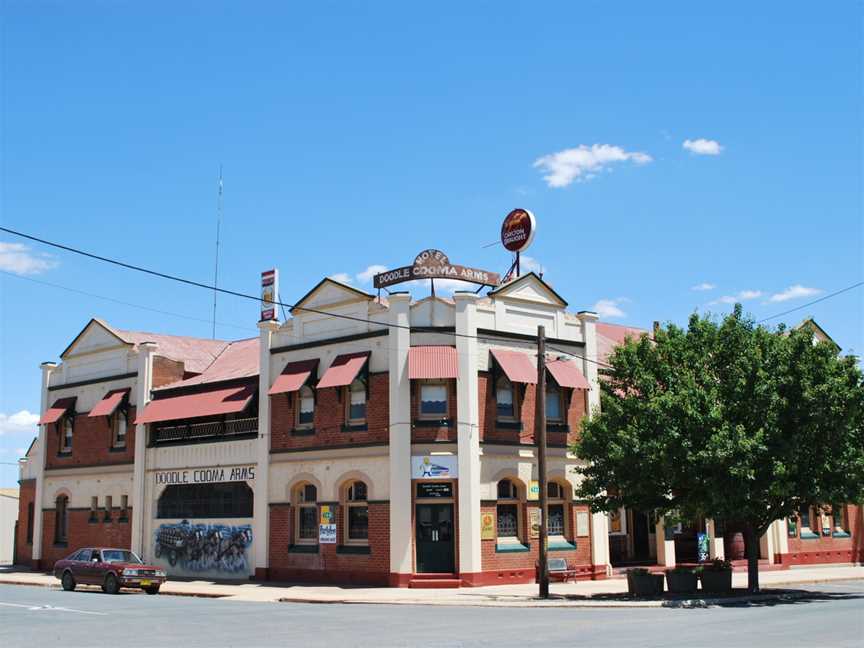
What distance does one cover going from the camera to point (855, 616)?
66.0ft

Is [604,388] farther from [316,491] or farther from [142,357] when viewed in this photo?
[142,357]

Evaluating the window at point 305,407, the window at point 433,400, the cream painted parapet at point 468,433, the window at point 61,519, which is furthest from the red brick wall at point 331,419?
the window at point 61,519

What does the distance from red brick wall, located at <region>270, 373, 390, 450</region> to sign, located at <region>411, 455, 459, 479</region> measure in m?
1.45

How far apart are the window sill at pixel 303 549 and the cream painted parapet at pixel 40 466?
17.5 meters

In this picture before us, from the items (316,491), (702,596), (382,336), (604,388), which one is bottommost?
(702,596)

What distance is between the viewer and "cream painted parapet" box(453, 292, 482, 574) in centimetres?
2981

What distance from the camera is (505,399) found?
32156 millimetres

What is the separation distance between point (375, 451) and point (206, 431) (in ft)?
32.2

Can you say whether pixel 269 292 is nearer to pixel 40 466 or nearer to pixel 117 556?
pixel 117 556

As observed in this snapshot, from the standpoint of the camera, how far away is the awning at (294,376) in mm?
33219

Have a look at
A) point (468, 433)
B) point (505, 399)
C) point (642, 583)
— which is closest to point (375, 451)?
point (468, 433)

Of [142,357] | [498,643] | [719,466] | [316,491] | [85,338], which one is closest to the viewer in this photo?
[498,643]

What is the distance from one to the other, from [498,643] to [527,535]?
1599cm

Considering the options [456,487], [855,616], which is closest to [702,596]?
[855,616]
